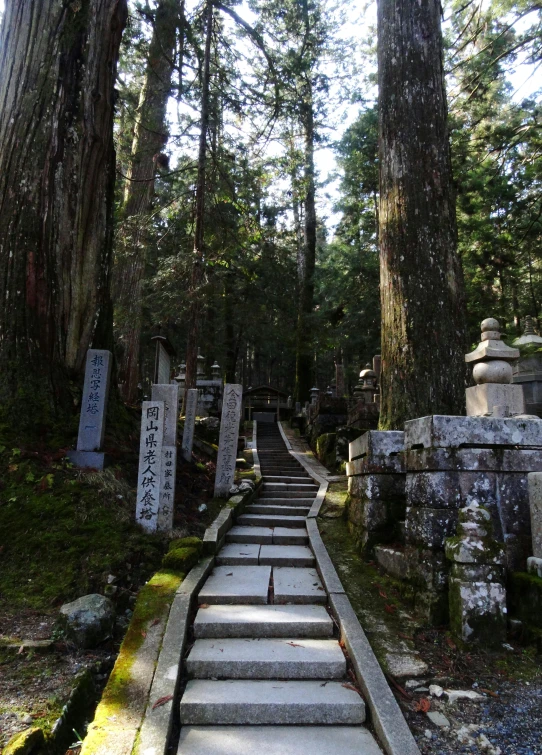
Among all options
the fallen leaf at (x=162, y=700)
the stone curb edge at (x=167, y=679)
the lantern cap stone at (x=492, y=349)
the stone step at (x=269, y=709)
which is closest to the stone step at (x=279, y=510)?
the stone curb edge at (x=167, y=679)

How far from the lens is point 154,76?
405 inches

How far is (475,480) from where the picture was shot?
12.5 ft

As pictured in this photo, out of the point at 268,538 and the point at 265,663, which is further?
the point at 268,538

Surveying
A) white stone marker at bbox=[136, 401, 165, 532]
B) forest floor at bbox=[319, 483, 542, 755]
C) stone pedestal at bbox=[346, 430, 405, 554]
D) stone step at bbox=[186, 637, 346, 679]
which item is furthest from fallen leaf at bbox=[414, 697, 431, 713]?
white stone marker at bbox=[136, 401, 165, 532]

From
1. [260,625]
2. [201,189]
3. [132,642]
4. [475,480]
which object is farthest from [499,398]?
[201,189]

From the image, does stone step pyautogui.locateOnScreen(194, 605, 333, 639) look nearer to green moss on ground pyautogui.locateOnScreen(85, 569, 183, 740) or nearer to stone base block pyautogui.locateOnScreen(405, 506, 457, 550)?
green moss on ground pyautogui.locateOnScreen(85, 569, 183, 740)

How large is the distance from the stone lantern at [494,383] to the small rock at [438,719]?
88.6 inches

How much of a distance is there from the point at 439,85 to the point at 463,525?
5.13m

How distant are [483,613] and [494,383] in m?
1.90

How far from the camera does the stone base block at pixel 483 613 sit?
328 cm

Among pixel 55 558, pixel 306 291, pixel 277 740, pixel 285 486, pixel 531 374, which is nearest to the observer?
pixel 277 740

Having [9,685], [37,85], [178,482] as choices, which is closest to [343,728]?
[9,685]

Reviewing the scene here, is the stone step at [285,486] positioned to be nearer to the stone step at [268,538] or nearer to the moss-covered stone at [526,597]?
the stone step at [268,538]

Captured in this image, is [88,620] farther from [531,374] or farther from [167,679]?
[531,374]
